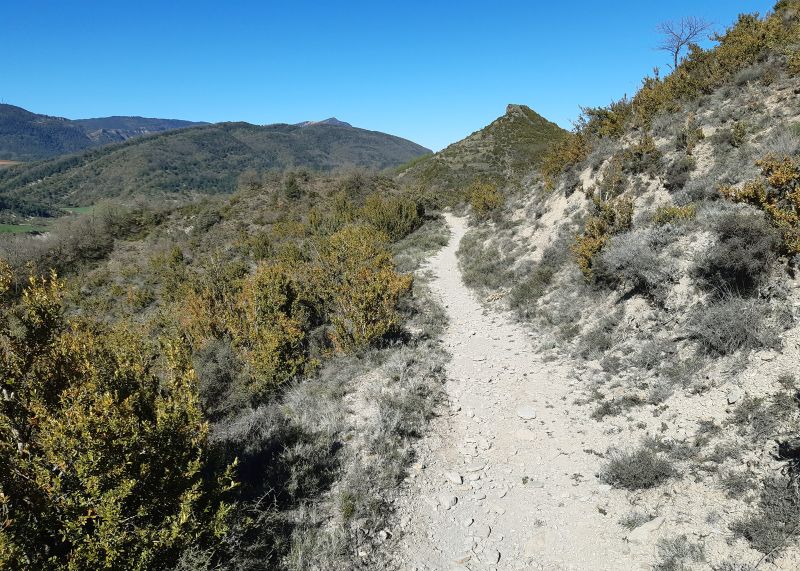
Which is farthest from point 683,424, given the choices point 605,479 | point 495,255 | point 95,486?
point 495,255

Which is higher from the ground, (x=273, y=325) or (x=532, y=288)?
(x=532, y=288)

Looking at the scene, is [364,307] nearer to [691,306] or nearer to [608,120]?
[691,306]

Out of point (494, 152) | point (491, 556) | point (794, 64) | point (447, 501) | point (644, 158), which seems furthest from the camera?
point (494, 152)

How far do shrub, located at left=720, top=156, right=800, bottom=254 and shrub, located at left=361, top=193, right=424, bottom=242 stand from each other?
66.3 feet

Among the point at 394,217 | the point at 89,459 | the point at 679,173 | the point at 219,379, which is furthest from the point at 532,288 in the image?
the point at 394,217

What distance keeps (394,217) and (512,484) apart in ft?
80.3

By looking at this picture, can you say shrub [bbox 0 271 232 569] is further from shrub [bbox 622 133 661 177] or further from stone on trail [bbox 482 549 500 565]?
shrub [bbox 622 133 661 177]

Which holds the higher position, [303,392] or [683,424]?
[683,424]

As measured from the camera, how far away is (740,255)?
7223mm

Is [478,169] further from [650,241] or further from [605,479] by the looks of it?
[605,479]

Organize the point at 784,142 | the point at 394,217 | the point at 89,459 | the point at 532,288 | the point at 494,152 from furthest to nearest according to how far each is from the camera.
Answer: the point at 494,152, the point at 394,217, the point at 532,288, the point at 784,142, the point at 89,459

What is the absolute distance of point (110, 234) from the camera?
125 ft

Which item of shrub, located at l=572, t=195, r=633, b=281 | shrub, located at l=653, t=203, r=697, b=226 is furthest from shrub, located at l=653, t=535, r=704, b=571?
shrub, located at l=653, t=203, r=697, b=226

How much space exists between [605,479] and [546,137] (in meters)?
68.7
